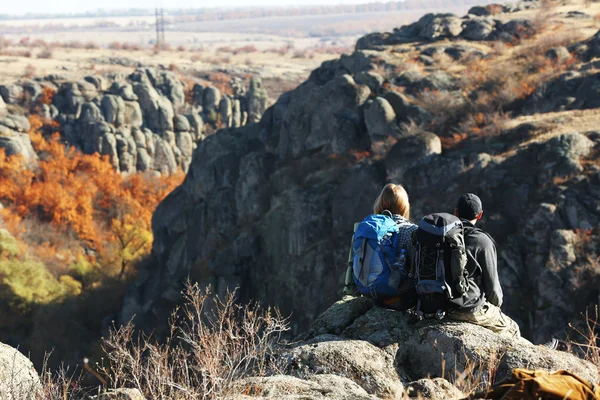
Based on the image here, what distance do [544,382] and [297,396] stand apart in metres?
1.98

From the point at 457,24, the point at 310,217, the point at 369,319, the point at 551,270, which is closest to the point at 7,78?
the point at 457,24

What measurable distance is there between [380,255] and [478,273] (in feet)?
3.18

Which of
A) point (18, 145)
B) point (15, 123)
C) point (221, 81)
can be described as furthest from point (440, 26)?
point (221, 81)

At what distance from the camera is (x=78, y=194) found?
6506 centimetres

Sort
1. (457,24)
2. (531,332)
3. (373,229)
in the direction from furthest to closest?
1. (457,24)
2. (531,332)
3. (373,229)

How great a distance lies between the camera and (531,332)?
61.8 ft

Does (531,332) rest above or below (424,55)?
below

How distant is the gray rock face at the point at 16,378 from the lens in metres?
5.67

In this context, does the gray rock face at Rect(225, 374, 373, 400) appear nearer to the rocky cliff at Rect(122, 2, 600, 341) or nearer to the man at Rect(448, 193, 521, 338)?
the man at Rect(448, 193, 521, 338)

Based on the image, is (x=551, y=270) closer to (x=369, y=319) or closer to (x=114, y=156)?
(x=369, y=319)

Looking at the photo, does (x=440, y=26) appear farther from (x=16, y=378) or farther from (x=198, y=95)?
(x=198, y=95)

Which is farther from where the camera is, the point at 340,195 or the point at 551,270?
the point at 340,195

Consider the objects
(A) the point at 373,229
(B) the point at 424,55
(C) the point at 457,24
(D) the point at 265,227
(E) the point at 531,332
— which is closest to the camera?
(A) the point at 373,229

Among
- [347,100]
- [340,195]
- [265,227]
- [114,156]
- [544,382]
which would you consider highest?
[544,382]
